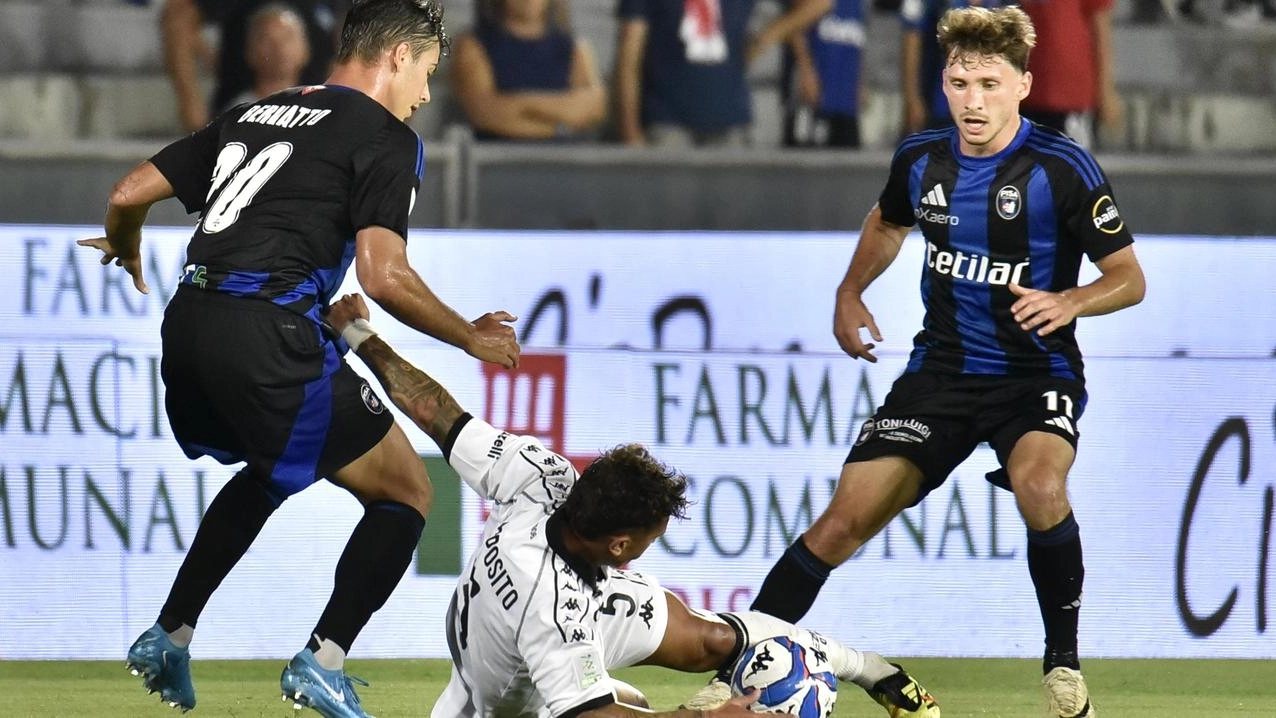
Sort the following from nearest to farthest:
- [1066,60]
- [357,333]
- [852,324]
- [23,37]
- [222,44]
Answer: [357,333]
[852,324]
[222,44]
[1066,60]
[23,37]

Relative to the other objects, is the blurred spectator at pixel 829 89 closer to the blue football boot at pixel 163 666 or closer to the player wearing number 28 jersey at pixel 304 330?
the player wearing number 28 jersey at pixel 304 330

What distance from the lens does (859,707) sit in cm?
530

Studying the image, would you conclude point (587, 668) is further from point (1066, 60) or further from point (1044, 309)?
point (1066, 60)

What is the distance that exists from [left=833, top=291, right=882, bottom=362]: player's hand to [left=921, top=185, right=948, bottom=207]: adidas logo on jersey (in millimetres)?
361

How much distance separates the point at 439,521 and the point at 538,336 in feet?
2.52

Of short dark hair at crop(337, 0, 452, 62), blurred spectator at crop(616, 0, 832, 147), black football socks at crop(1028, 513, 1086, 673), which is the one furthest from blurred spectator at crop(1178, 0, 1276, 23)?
short dark hair at crop(337, 0, 452, 62)

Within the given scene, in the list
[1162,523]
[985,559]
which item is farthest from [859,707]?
[1162,523]

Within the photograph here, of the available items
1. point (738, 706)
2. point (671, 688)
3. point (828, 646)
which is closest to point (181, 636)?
point (738, 706)

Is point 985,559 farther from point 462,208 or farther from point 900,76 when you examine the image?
point 900,76

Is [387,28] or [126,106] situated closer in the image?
[387,28]

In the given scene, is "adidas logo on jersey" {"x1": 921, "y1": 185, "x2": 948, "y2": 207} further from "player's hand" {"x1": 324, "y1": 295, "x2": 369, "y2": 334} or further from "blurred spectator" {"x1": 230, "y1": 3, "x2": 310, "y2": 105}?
"blurred spectator" {"x1": 230, "y1": 3, "x2": 310, "y2": 105}

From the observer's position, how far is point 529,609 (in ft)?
12.5

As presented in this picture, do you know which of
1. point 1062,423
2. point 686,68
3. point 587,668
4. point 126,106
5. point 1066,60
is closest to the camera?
point 587,668

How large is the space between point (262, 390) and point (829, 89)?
4.93 meters
